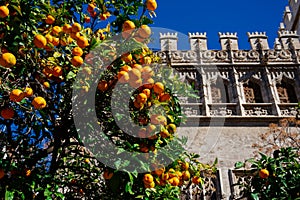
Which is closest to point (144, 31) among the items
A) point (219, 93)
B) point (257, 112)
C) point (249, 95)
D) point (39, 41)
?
point (39, 41)

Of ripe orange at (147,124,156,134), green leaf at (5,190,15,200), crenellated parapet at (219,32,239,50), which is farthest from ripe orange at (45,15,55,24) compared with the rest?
crenellated parapet at (219,32,239,50)

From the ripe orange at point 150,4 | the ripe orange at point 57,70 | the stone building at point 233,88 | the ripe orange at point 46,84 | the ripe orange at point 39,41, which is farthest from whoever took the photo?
the stone building at point 233,88

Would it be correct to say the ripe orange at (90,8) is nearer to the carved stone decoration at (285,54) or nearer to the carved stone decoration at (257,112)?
the carved stone decoration at (257,112)

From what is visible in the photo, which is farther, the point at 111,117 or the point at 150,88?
the point at 111,117

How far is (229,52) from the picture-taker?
1623 cm

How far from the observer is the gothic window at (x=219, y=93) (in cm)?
1512

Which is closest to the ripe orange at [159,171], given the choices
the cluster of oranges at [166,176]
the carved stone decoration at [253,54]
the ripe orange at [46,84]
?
the cluster of oranges at [166,176]

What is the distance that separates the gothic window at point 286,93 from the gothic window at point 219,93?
2.31 metres

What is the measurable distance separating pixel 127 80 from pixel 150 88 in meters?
0.32

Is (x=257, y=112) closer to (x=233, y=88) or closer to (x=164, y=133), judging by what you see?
(x=233, y=88)

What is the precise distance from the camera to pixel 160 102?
147 inches

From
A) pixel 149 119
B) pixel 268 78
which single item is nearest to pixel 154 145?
pixel 149 119

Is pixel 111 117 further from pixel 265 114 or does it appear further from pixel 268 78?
pixel 268 78

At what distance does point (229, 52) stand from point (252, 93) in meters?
2.25
